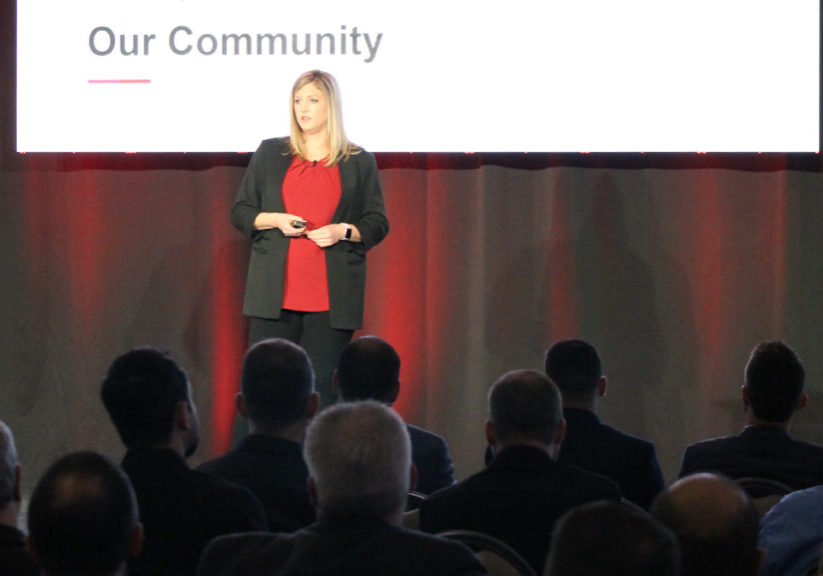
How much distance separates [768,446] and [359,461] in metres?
1.35

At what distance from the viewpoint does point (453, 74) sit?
4453 millimetres

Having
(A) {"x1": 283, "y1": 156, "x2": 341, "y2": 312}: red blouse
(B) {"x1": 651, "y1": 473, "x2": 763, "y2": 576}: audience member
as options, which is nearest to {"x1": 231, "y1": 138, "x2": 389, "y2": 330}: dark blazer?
(A) {"x1": 283, "y1": 156, "x2": 341, "y2": 312}: red blouse

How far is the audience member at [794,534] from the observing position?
1874mm

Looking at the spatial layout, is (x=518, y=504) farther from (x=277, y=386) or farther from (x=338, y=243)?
(x=338, y=243)

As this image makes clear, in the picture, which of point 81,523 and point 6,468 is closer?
point 81,523

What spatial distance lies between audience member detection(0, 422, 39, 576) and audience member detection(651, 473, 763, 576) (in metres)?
0.91

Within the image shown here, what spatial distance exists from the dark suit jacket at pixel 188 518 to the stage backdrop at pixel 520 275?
2.87 m

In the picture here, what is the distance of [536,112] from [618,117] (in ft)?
1.10

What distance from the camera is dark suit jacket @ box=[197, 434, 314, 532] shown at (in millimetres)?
2121

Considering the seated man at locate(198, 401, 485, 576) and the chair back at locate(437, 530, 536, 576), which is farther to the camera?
the chair back at locate(437, 530, 536, 576)

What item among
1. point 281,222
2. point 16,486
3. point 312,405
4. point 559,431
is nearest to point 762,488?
point 559,431

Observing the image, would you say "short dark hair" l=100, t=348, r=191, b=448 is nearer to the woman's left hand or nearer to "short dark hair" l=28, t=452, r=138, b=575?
"short dark hair" l=28, t=452, r=138, b=575

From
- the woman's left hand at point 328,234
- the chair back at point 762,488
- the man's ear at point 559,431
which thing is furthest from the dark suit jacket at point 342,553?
the woman's left hand at point 328,234

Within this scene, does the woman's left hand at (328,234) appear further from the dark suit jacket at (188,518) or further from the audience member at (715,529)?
the audience member at (715,529)
